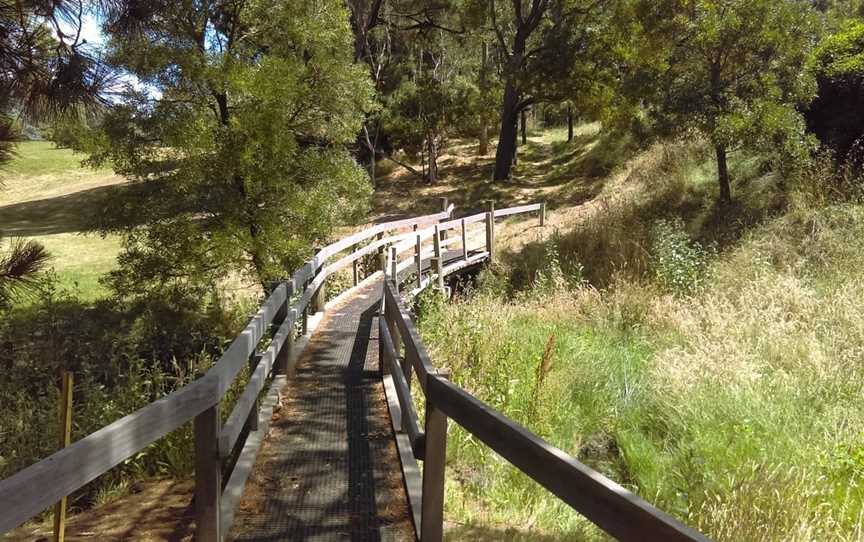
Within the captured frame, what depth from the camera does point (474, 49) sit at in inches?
1396

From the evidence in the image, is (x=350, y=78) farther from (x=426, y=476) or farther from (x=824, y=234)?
(x=426, y=476)

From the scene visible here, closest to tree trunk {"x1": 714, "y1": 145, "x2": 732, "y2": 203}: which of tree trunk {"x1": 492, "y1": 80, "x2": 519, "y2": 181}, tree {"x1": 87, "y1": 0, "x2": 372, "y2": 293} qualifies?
tree {"x1": 87, "y1": 0, "x2": 372, "y2": 293}

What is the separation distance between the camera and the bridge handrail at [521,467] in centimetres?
157

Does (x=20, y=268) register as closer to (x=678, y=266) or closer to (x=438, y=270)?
(x=438, y=270)

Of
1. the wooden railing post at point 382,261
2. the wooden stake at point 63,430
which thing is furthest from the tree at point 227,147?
the wooden stake at point 63,430

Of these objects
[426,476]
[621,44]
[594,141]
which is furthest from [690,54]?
[594,141]

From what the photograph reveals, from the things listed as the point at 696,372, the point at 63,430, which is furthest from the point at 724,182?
the point at 63,430

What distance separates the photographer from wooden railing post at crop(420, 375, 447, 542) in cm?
294

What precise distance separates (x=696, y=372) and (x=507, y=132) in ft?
72.7

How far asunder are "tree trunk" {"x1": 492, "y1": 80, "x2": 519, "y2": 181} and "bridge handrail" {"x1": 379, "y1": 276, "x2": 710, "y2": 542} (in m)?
23.0

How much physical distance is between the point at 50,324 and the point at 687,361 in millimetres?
11639

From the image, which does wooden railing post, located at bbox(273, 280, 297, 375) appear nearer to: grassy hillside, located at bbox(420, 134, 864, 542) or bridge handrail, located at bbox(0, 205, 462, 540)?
bridge handrail, located at bbox(0, 205, 462, 540)

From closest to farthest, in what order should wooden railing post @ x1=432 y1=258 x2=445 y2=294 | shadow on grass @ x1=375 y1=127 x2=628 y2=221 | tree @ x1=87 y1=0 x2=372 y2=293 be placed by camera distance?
tree @ x1=87 y1=0 x2=372 y2=293 → wooden railing post @ x1=432 y1=258 x2=445 y2=294 → shadow on grass @ x1=375 y1=127 x2=628 y2=221

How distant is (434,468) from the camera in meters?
2.96
